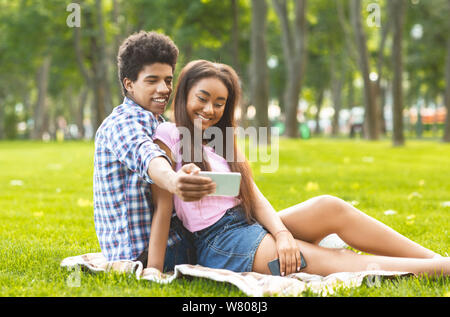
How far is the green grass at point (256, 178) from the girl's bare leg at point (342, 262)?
0.29 ft

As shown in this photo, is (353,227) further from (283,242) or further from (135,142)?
(135,142)

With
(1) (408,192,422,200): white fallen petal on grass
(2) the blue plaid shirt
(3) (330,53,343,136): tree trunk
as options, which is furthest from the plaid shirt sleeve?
(3) (330,53,343,136): tree trunk

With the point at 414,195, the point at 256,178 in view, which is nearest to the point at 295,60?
the point at 256,178

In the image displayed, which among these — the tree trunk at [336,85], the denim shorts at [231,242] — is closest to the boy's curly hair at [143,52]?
the denim shorts at [231,242]

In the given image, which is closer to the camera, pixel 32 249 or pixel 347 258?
pixel 347 258

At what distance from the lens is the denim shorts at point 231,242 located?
10.8ft

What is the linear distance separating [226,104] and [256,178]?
5682 millimetres

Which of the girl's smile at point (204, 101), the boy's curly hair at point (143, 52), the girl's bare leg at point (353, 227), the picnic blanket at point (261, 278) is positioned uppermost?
the boy's curly hair at point (143, 52)

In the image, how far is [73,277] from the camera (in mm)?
3326

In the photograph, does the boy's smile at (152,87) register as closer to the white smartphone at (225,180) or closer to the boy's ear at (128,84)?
the boy's ear at (128,84)

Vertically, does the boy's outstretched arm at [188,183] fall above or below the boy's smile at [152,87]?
below
